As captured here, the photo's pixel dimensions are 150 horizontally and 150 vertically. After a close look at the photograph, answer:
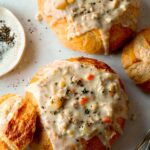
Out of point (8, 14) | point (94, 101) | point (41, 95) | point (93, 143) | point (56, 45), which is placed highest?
point (8, 14)

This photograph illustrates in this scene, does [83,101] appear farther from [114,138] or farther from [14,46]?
[14,46]

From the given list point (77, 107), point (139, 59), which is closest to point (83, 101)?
point (77, 107)

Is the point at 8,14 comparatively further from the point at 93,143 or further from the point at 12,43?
the point at 93,143

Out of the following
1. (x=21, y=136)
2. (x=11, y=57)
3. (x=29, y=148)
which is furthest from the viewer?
(x=11, y=57)

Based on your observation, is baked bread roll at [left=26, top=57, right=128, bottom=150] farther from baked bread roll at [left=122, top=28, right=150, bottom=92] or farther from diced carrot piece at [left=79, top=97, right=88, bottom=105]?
baked bread roll at [left=122, top=28, right=150, bottom=92]

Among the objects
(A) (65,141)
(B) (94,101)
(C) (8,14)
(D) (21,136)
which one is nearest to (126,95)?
(B) (94,101)

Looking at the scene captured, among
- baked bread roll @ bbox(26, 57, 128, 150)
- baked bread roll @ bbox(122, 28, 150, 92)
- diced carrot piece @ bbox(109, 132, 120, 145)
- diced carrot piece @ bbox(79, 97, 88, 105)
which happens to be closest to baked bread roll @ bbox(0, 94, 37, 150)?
baked bread roll @ bbox(26, 57, 128, 150)
